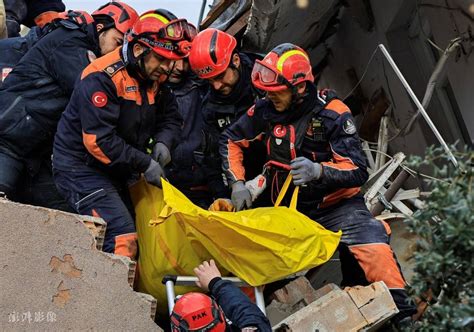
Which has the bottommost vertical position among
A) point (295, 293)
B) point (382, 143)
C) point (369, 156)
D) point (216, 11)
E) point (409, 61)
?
point (369, 156)

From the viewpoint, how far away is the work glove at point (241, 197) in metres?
5.37

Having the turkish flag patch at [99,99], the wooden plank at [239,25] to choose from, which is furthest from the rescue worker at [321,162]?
the wooden plank at [239,25]

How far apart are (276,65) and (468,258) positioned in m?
2.27

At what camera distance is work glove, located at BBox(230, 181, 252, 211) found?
5.37m

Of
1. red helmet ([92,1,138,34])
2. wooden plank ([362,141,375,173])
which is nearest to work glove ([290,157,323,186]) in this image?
red helmet ([92,1,138,34])

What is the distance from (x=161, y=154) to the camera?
17.5ft

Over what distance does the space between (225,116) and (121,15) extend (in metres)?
0.91

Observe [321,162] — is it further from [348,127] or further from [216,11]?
[216,11]

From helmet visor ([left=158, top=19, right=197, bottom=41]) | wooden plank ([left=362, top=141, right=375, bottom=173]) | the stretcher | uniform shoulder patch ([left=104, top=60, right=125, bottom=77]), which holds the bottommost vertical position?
wooden plank ([left=362, top=141, right=375, bottom=173])

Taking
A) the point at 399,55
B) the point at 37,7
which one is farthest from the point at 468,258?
the point at 399,55

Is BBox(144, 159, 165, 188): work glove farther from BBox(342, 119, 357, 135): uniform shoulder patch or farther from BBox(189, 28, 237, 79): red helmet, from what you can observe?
BBox(342, 119, 357, 135): uniform shoulder patch

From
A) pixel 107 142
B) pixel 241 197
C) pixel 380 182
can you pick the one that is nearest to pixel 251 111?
pixel 241 197

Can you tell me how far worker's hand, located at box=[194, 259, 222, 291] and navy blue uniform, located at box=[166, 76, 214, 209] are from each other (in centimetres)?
114

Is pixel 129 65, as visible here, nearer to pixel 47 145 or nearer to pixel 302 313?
pixel 47 145
